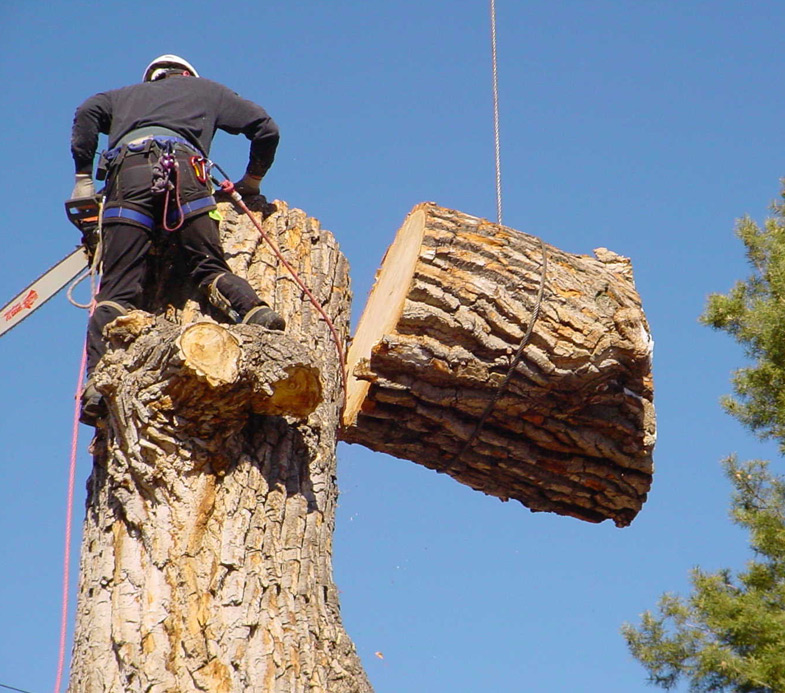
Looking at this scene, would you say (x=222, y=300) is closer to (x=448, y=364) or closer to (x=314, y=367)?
(x=314, y=367)

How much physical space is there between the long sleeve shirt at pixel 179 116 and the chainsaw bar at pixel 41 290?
0.52 m

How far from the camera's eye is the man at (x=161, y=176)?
4.09 metres

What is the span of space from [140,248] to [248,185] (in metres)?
0.72

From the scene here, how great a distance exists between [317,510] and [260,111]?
1.88 metres

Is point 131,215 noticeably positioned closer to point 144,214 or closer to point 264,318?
point 144,214

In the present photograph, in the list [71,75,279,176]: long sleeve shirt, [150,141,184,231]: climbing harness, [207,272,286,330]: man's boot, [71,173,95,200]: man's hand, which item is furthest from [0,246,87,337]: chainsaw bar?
[207,272,286,330]: man's boot

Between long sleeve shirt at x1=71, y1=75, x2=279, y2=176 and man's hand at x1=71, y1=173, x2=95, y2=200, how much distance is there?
0.03m

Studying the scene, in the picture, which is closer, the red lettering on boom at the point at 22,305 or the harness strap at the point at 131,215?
the harness strap at the point at 131,215

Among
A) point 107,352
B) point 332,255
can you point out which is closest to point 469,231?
point 332,255

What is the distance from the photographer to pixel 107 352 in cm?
385

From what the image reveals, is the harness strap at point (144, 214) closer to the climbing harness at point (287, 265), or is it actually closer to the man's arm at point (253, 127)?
the climbing harness at point (287, 265)

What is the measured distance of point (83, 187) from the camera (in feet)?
15.0

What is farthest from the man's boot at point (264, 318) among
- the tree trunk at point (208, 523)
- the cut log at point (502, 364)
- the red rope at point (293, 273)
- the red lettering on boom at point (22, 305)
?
the red lettering on boom at point (22, 305)

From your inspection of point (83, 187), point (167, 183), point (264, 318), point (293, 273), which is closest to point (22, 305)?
point (83, 187)
